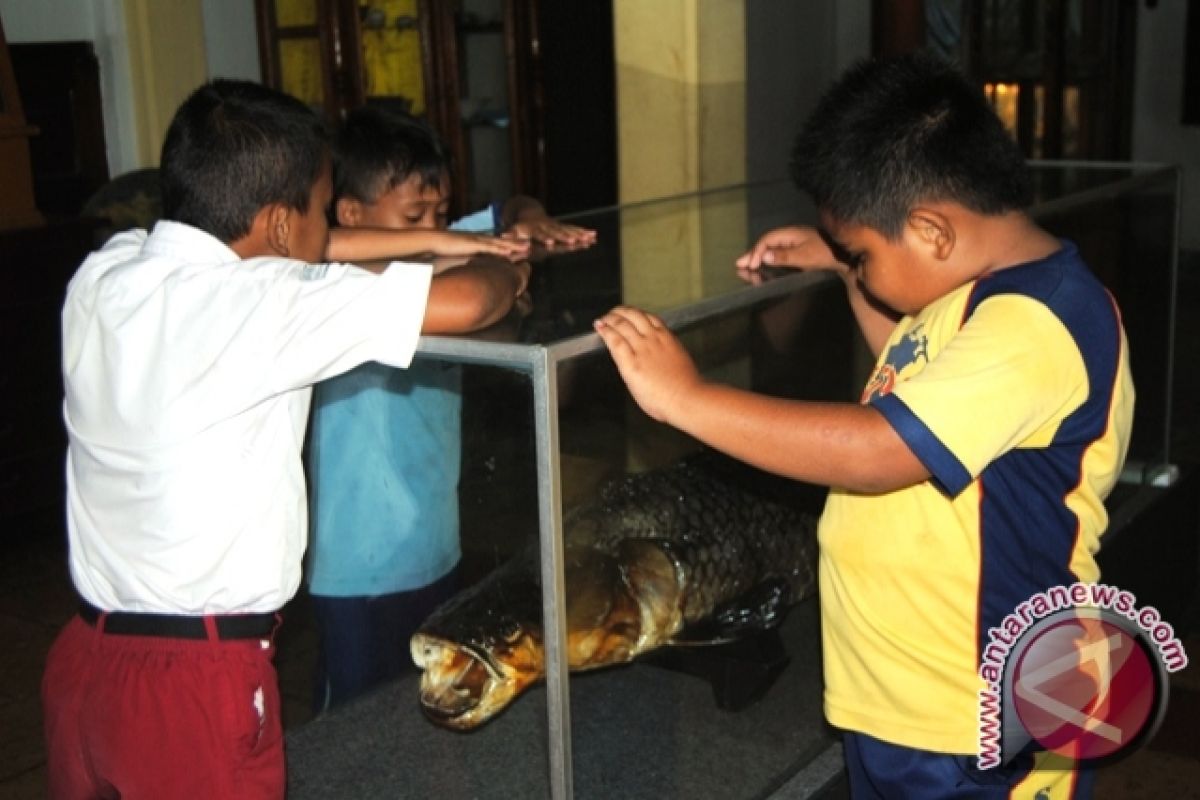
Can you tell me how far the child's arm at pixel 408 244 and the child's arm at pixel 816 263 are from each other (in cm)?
38

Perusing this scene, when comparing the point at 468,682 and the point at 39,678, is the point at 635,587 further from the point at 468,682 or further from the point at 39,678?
the point at 39,678

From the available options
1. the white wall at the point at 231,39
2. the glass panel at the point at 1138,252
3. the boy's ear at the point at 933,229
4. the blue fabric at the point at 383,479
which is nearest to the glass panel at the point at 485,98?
the white wall at the point at 231,39

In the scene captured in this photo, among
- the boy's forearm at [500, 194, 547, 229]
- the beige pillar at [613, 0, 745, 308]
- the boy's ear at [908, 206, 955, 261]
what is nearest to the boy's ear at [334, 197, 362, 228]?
the boy's forearm at [500, 194, 547, 229]

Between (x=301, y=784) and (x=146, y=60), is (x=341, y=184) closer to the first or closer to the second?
(x=301, y=784)

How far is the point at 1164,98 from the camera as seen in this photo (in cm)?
880

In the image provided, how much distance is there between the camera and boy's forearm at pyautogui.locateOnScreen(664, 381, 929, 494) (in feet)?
5.02

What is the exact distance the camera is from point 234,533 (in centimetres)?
174

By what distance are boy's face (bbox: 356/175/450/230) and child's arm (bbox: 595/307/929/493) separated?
1254mm

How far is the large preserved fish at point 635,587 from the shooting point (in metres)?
1.96

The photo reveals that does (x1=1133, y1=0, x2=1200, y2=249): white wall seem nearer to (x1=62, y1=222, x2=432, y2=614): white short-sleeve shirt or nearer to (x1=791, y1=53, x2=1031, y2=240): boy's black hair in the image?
(x1=791, y1=53, x2=1031, y2=240): boy's black hair

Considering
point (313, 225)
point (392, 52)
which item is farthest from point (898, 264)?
point (392, 52)

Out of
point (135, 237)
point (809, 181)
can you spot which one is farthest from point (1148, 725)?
point (135, 237)

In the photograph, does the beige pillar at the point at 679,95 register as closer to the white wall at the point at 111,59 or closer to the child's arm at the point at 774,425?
the white wall at the point at 111,59

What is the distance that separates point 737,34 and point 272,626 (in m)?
3.45
